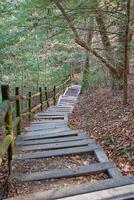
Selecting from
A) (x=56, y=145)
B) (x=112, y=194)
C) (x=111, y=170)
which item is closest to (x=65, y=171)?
(x=111, y=170)

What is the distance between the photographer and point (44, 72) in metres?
26.4

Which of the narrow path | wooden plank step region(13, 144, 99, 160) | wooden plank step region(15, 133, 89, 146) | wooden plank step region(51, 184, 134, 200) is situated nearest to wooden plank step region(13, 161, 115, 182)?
the narrow path

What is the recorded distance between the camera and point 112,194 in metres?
3.35

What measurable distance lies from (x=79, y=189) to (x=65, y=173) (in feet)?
1.93

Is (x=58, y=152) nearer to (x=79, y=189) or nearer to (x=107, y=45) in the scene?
(x=79, y=189)

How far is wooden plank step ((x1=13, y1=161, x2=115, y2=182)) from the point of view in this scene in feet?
13.3

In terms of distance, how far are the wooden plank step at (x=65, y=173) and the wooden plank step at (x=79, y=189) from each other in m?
0.40

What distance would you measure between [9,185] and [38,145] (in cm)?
200

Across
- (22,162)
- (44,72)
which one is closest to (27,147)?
(22,162)

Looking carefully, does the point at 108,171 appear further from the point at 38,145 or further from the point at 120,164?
the point at 38,145

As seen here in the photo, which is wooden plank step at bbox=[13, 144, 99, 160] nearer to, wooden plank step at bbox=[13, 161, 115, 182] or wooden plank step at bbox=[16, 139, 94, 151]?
wooden plank step at bbox=[16, 139, 94, 151]

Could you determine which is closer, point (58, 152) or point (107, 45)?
point (58, 152)

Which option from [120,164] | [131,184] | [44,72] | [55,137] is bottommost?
[44,72]

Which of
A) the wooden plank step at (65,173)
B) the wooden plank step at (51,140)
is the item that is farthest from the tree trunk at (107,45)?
the wooden plank step at (65,173)
